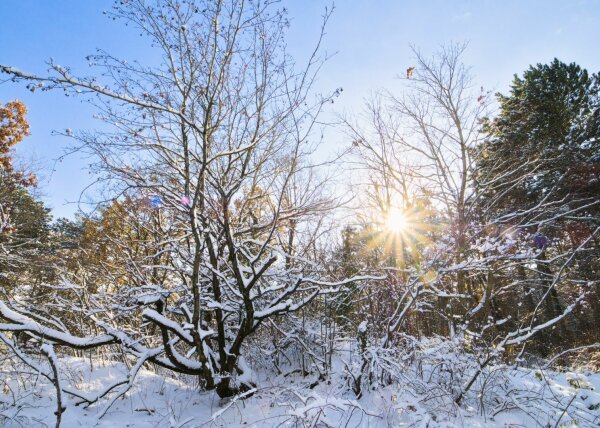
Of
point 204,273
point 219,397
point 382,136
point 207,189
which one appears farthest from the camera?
point 382,136

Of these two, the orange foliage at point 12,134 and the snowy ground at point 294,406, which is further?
the orange foliage at point 12,134

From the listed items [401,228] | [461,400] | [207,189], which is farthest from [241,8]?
[401,228]

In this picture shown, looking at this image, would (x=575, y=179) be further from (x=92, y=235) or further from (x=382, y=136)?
(x=92, y=235)

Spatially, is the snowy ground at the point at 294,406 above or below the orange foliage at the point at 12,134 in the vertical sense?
below

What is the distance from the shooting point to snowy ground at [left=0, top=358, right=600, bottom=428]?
11.8 feet

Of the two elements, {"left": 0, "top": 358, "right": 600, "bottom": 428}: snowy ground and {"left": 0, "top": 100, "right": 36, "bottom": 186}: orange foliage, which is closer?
{"left": 0, "top": 358, "right": 600, "bottom": 428}: snowy ground

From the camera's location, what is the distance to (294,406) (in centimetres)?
362

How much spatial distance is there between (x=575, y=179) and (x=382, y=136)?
9428 millimetres

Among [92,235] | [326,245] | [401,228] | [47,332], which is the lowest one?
[47,332]

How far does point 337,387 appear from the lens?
488 centimetres

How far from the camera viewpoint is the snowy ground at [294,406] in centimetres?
360

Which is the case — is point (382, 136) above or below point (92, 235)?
above

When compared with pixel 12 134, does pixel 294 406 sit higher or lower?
lower

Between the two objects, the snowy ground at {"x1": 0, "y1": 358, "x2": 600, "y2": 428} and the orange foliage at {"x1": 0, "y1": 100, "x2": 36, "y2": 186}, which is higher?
the orange foliage at {"x1": 0, "y1": 100, "x2": 36, "y2": 186}
